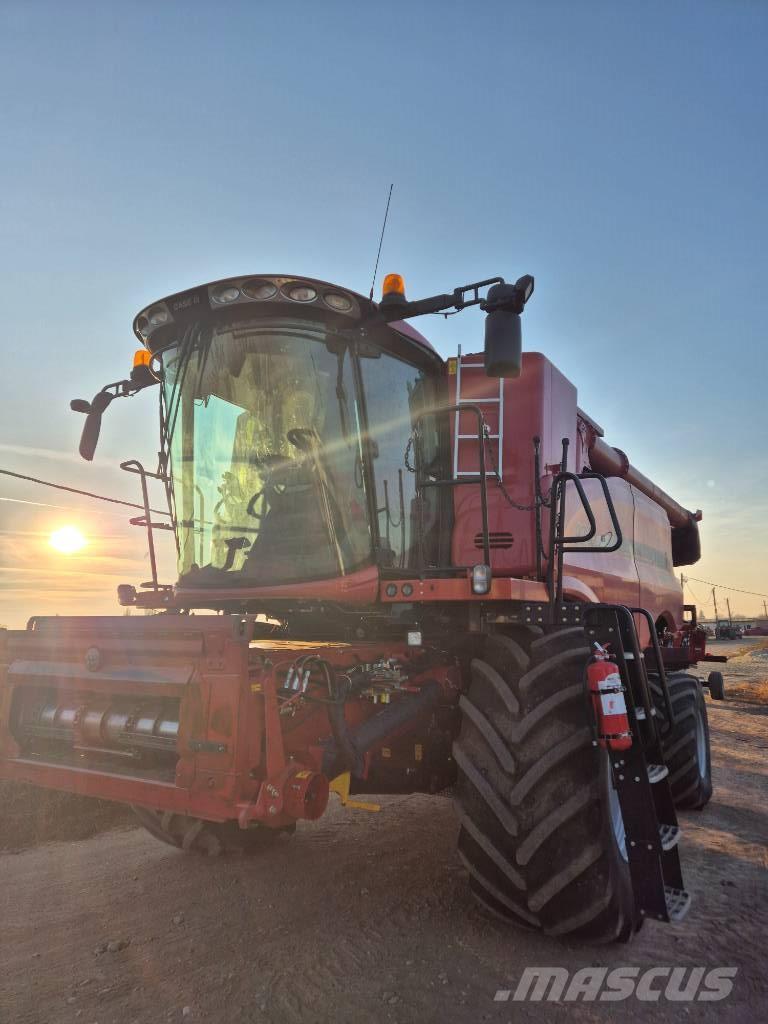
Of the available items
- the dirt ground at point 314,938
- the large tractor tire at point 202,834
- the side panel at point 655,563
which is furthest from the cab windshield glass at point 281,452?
the side panel at point 655,563

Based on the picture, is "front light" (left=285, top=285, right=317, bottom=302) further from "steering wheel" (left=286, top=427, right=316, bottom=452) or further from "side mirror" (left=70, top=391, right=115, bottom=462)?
"side mirror" (left=70, top=391, right=115, bottom=462)

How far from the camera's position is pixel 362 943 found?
3.28m

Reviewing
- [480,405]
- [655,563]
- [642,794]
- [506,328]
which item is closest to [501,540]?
[480,405]

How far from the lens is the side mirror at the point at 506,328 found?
3561 millimetres

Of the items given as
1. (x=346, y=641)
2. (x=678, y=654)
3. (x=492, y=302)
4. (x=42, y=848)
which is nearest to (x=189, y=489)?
(x=346, y=641)

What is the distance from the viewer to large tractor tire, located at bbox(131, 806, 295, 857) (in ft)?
14.1

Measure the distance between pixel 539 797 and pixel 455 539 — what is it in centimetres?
194

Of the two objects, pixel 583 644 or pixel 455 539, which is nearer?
pixel 583 644

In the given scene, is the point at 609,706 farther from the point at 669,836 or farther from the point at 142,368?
the point at 142,368

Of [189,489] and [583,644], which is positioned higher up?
[189,489]

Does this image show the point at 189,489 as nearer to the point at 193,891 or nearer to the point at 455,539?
the point at 455,539

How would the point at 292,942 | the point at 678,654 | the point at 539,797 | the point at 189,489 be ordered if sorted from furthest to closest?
the point at 678,654, the point at 189,489, the point at 292,942, the point at 539,797

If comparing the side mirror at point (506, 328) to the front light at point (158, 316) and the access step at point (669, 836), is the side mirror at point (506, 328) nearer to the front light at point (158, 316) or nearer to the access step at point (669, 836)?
the front light at point (158, 316)

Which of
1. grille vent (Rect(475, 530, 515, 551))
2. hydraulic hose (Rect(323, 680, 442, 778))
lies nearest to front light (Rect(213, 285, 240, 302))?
grille vent (Rect(475, 530, 515, 551))
